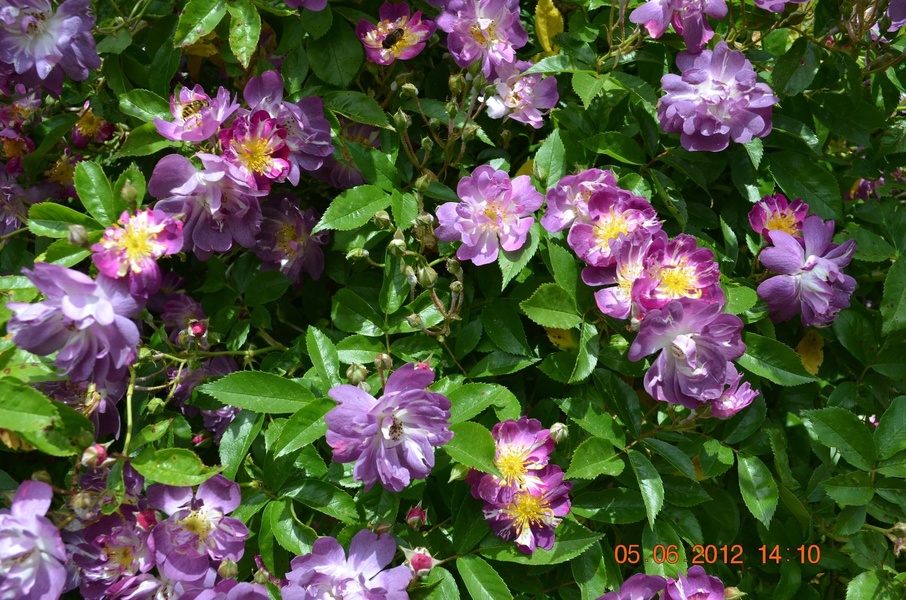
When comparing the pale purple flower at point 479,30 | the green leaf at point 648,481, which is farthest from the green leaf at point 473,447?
the pale purple flower at point 479,30

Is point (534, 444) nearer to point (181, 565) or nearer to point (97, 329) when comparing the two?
point (181, 565)

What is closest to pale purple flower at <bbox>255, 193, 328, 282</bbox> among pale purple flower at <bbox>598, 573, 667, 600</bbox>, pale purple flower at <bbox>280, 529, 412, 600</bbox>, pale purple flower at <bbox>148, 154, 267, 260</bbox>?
pale purple flower at <bbox>148, 154, 267, 260</bbox>

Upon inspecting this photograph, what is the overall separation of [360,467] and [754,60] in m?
1.23

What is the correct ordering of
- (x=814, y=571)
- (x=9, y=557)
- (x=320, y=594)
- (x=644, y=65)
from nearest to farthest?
(x=9, y=557) → (x=320, y=594) → (x=814, y=571) → (x=644, y=65)

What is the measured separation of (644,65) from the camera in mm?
1685

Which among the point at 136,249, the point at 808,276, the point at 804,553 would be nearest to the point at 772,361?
the point at 808,276

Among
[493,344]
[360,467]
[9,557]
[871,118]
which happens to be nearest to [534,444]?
[493,344]

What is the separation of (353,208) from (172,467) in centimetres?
60

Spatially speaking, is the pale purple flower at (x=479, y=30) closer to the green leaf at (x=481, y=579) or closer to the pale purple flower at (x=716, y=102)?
the pale purple flower at (x=716, y=102)

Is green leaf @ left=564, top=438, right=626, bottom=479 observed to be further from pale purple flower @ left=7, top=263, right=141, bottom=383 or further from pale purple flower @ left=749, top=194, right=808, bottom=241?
pale purple flower @ left=7, top=263, right=141, bottom=383

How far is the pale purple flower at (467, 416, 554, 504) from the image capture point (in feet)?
4.44

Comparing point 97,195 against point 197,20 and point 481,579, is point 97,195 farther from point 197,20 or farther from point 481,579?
point 481,579

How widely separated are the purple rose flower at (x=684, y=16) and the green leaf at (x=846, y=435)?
79 centimetres

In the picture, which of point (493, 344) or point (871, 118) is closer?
point (493, 344)
